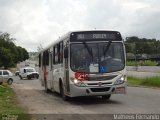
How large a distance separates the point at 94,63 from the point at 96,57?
278 millimetres

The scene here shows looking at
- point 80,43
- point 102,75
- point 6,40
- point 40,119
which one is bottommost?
point 40,119

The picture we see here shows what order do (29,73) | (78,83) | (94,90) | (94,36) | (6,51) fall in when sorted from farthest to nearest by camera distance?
(6,51) → (29,73) → (94,36) → (94,90) → (78,83)

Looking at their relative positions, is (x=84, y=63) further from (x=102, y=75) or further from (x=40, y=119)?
(x=40, y=119)

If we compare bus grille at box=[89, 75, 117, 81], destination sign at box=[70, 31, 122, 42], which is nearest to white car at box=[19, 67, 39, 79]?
destination sign at box=[70, 31, 122, 42]

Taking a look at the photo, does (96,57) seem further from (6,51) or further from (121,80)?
(6,51)

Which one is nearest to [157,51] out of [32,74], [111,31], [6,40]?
[6,40]

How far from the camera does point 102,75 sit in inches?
707

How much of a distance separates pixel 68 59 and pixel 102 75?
5.26 feet

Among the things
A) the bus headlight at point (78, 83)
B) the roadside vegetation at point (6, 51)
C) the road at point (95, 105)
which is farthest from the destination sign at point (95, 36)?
the roadside vegetation at point (6, 51)

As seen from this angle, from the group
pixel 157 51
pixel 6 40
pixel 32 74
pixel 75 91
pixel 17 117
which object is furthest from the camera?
pixel 157 51

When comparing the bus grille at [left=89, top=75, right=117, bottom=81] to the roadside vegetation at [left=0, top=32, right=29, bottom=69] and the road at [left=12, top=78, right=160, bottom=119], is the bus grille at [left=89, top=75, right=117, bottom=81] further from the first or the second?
the roadside vegetation at [left=0, top=32, right=29, bottom=69]

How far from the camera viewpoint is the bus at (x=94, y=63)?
58.9 ft

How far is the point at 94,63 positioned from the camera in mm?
18094

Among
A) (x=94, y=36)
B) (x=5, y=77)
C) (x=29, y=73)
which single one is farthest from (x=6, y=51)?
(x=94, y=36)
